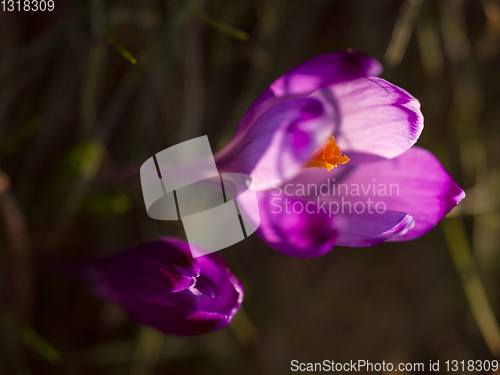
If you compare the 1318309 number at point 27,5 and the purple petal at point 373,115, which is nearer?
the purple petal at point 373,115

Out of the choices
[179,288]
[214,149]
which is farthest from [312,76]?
[214,149]

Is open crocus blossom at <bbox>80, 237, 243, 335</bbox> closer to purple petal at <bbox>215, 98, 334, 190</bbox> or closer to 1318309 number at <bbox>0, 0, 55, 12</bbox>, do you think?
purple petal at <bbox>215, 98, 334, 190</bbox>

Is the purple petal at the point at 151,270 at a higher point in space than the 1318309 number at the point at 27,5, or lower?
lower

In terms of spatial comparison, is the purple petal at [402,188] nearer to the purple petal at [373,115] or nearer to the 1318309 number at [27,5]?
the purple petal at [373,115]

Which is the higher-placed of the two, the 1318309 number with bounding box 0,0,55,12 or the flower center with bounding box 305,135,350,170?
the 1318309 number with bounding box 0,0,55,12

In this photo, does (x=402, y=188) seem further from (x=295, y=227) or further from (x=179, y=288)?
(x=179, y=288)

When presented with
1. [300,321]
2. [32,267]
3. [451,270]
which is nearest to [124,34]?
[32,267]

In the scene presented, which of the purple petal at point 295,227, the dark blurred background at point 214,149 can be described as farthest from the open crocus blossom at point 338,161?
the dark blurred background at point 214,149

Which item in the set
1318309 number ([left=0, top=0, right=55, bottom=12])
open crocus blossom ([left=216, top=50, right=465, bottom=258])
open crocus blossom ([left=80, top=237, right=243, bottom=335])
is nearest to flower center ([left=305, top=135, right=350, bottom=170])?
open crocus blossom ([left=216, top=50, right=465, bottom=258])
